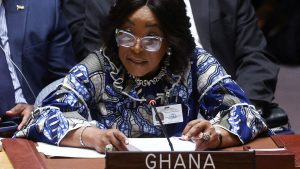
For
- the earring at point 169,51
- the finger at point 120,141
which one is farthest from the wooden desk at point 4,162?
the earring at point 169,51

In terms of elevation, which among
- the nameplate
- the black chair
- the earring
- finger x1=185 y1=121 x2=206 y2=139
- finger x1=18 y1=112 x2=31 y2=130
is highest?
the earring

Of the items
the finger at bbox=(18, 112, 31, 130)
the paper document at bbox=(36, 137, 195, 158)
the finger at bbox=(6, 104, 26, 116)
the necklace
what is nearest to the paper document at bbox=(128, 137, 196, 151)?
the paper document at bbox=(36, 137, 195, 158)

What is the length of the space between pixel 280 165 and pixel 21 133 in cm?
93

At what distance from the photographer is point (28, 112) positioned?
12.0ft

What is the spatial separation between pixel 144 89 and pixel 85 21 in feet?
3.11

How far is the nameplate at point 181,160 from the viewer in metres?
2.46

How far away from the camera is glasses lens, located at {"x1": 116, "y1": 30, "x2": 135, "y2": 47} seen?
10.0ft

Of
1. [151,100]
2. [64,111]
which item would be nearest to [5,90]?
[64,111]

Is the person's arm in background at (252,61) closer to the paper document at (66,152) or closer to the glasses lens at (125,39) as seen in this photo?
the glasses lens at (125,39)

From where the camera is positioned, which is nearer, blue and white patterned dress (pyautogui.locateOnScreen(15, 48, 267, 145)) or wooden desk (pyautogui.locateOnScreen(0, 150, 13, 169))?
wooden desk (pyautogui.locateOnScreen(0, 150, 13, 169))

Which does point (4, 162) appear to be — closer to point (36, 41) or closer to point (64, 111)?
point (64, 111)

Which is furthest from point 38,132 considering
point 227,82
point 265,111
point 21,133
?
point 265,111

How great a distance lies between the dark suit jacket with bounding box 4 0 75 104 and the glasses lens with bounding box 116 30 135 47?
836mm

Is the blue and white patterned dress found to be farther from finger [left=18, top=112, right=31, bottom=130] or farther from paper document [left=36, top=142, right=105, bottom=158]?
finger [left=18, top=112, right=31, bottom=130]
